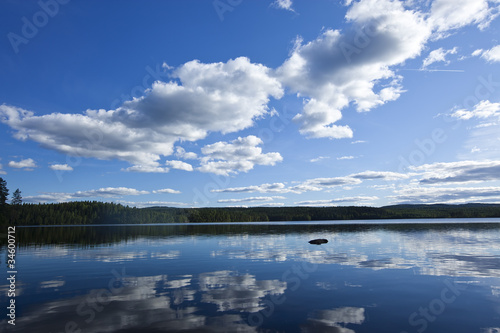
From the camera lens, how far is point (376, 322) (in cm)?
1727

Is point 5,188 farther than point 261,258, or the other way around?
point 5,188

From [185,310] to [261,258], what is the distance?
974 inches

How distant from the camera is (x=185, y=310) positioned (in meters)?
19.4

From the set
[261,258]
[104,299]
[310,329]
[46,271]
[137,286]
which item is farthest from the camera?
[261,258]

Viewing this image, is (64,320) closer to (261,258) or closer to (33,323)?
(33,323)

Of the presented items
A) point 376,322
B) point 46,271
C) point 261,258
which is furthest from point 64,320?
point 261,258

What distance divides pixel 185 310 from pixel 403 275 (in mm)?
22160

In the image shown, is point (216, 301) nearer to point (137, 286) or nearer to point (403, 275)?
point (137, 286)

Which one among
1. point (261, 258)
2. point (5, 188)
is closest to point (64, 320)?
point (261, 258)

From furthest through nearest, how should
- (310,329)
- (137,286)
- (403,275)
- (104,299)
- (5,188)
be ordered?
(5,188) < (403,275) < (137,286) < (104,299) < (310,329)

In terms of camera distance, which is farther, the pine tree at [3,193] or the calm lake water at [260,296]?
the pine tree at [3,193]

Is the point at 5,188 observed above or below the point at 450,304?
above

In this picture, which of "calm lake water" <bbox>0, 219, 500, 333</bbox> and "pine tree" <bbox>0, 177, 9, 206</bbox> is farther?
"pine tree" <bbox>0, 177, 9, 206</bbox>

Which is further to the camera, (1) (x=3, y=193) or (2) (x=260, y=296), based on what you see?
(1) (x=3, y=193)
